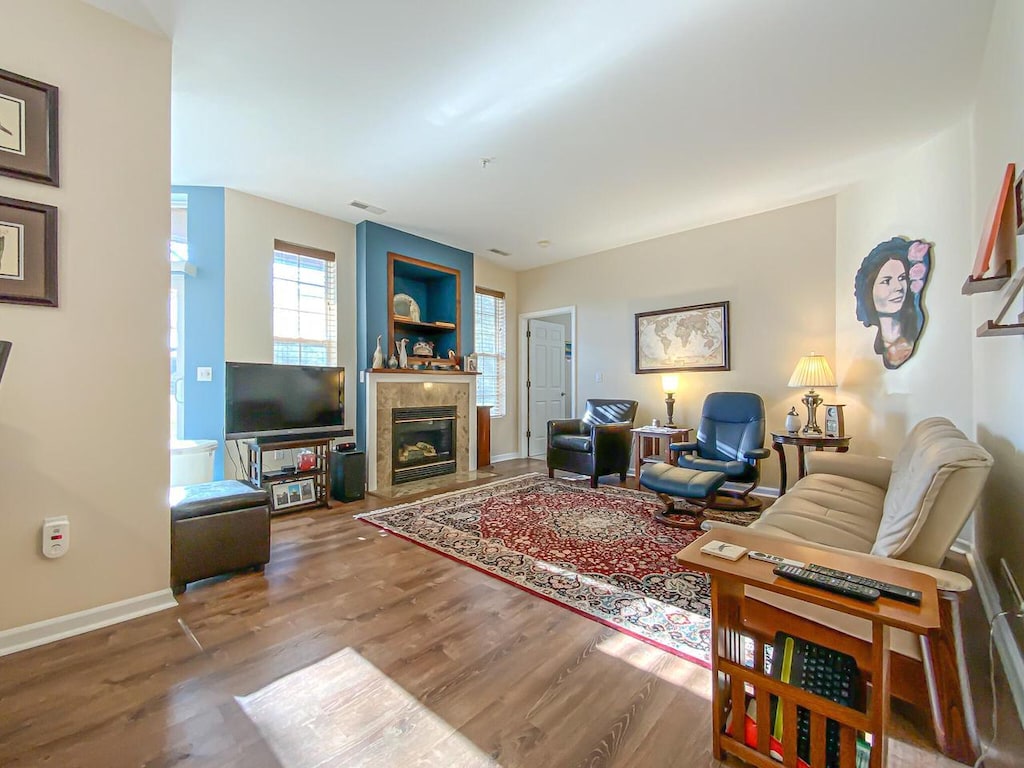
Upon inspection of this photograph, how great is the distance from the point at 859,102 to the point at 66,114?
13.4 ft

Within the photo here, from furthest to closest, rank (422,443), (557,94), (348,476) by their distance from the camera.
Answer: (422,443)
(348,476)
(557,94)

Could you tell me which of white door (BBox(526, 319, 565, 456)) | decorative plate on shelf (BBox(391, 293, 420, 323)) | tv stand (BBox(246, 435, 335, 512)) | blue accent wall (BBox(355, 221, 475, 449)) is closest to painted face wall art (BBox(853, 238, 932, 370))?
white door (BBox(526, 319, 565, 456))

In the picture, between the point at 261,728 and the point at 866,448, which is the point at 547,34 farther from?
the point at 866,448

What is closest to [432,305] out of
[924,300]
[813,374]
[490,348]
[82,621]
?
[490,348]

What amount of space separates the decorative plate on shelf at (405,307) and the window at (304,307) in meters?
0.72

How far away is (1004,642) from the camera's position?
162cm

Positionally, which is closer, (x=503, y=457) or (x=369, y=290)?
(x=369, y=290)

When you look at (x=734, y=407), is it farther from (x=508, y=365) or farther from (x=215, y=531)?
(x=215, y=531)

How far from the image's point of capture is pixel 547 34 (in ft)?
6.78

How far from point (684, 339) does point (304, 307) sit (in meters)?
3.98

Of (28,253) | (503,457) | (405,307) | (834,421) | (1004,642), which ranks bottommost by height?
(503,457)

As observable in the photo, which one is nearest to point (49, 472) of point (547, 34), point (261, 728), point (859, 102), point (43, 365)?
point (43, 365)

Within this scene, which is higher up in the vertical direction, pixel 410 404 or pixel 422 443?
pixel 410 404

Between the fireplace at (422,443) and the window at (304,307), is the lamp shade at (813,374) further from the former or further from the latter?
the window at (304,307)
